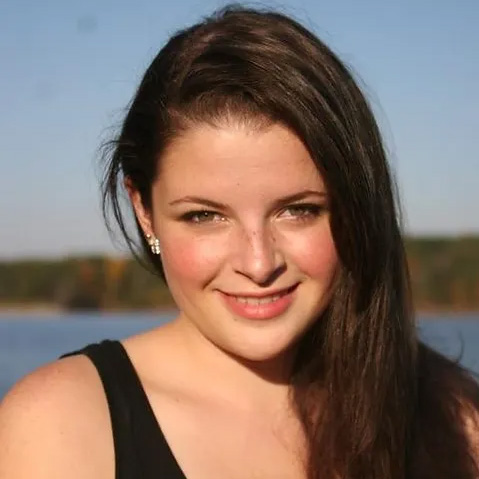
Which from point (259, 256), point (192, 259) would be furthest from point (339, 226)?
point (192, 259)

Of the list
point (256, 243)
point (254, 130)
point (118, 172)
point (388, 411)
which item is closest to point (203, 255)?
point (256, 243)

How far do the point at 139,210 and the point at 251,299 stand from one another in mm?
363

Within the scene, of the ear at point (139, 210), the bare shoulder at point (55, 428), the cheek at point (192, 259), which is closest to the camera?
the bare shoulder at point (55, 428)

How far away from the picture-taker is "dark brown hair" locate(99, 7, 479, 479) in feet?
6.51

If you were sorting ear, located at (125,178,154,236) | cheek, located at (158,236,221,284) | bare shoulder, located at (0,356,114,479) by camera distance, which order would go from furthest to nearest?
1. ear, located at (125,178,154,236)
2. cheek, located at (158,236,221,284)
3. bare shoulder, located at (0,356,114,479)

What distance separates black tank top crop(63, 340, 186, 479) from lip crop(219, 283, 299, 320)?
9.7 inches

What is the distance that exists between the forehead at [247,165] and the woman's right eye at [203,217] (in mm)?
42

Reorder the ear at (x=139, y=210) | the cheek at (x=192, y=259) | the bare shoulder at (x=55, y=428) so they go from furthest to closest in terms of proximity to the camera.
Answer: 1. the ear at (x=139, y=210)
2. the cheek at (x=192, y=259)
3. the bare shoulder at (x=55, y=428)

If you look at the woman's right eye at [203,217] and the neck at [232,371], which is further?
the neck at [232,371]

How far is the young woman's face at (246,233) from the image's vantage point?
194cm

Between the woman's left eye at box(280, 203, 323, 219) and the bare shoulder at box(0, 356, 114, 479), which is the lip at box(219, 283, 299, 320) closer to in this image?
the woman's left eye at box(280, 203, 323, 219)

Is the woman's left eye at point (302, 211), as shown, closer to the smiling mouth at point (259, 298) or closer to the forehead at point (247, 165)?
the forehead at point (247, 165)

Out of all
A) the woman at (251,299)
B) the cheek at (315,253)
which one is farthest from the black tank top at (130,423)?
the cheek at (315,253)

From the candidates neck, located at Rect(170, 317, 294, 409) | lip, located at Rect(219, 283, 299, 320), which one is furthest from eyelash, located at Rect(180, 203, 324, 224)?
neck, located at Rect(170, 317, 294, 409)
